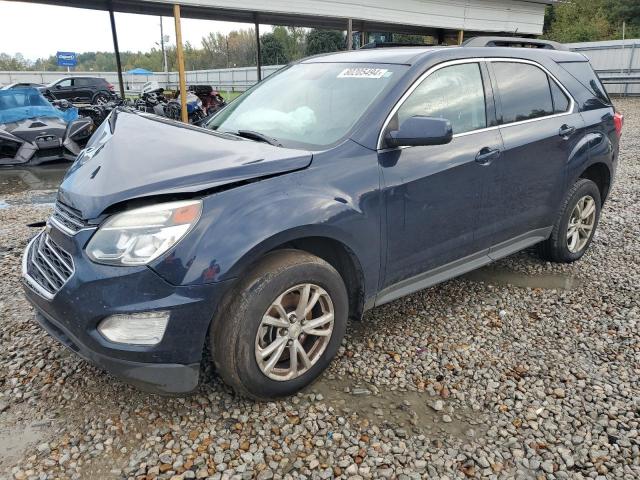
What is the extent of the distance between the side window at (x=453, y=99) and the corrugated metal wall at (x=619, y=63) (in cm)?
2411

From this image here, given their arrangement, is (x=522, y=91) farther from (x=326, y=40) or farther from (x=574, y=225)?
(x=326, y=40)

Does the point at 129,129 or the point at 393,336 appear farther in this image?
the point at 393,336

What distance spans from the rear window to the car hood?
2808mm

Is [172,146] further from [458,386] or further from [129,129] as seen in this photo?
[458,386]

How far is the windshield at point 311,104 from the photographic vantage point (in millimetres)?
2902

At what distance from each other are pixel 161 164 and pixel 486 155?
2071 mm

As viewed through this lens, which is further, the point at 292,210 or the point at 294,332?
the point at 294,332

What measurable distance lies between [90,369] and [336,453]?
1.50 meters

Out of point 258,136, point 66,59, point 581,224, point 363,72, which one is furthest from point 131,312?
point 66,59

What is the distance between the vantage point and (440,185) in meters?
3.04

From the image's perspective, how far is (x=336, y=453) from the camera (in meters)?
2.28

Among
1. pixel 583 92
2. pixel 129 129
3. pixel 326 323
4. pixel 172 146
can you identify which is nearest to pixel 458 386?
pixel 326 323

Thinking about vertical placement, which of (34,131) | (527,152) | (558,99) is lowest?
(34,131)

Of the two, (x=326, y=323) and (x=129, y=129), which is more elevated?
(x=129, y=129)
